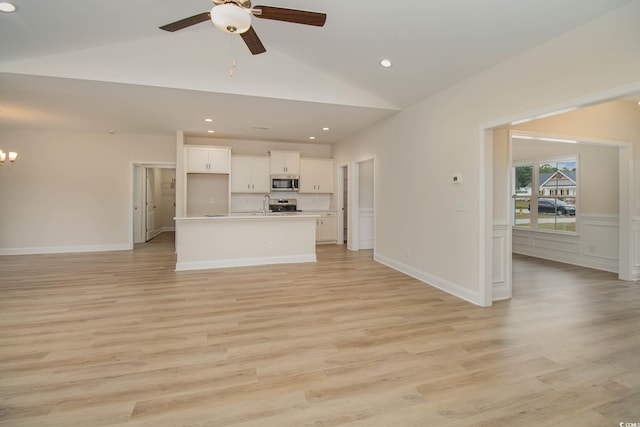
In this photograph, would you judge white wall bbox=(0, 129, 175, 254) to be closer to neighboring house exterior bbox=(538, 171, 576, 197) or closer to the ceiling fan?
the ceiling fan

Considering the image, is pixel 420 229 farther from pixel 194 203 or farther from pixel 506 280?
pixel 194 203

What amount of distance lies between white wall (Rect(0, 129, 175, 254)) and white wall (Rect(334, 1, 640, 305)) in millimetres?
5572

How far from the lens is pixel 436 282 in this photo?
4355mm

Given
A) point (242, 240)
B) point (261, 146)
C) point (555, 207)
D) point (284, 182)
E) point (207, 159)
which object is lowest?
point (242, 240)

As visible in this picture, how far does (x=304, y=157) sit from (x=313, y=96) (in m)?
3.75

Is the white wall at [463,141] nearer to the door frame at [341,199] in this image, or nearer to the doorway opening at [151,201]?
the door frame at [341,199]

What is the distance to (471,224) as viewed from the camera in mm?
3754

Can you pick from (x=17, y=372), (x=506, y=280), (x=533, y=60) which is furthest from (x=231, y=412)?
(x=533, y=60)

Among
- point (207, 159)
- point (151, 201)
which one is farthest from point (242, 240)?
point (151, 201)

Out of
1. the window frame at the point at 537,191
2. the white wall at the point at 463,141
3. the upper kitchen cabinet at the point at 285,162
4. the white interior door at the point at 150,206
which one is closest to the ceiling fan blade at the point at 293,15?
the white wall at the point at 463,141

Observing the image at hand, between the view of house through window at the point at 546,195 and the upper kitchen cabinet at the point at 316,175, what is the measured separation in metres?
4.44

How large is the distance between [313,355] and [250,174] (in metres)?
5.79

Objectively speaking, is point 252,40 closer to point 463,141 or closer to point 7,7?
→ point 7,7

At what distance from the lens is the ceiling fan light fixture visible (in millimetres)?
1958
